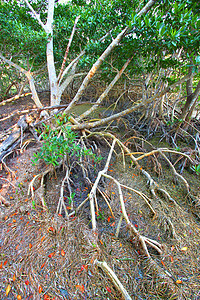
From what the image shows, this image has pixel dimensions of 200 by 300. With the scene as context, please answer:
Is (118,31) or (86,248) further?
(118,31)

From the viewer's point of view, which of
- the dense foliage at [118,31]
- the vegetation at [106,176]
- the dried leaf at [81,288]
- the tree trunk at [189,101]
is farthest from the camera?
the tree trunk at [189,101]

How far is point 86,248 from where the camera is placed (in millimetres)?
1572

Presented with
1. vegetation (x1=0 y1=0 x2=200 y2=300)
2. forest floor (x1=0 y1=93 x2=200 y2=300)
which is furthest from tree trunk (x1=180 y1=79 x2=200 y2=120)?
forest floor (x1=0 y1=93 x2=200 y2=300)

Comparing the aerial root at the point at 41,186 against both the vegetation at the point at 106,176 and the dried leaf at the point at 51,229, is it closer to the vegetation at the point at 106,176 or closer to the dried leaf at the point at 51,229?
the vegetation at the point at 106,176

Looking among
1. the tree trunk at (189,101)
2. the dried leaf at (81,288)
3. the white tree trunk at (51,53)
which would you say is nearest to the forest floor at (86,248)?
the dried leaf at (81,288)

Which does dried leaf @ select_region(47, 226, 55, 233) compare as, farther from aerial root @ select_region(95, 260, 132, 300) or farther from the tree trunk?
the tree trunk

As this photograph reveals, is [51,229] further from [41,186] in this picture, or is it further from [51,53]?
[51,53]

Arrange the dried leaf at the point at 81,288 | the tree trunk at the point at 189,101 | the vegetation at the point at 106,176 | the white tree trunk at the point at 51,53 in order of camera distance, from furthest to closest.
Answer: the tree trunk at the point at 189,101
the white tree trunk at the point at 51,53
the vegetation at the point at 106,176
the dried leaf at the point at 81,288

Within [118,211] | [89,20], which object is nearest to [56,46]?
[89,20]

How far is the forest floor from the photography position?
1.40m

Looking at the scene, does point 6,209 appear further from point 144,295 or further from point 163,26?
point 163,26

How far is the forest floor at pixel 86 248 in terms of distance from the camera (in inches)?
55.2

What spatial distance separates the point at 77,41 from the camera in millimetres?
3789

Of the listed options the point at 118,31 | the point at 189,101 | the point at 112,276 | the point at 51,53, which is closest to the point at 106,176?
the point at 112,276
